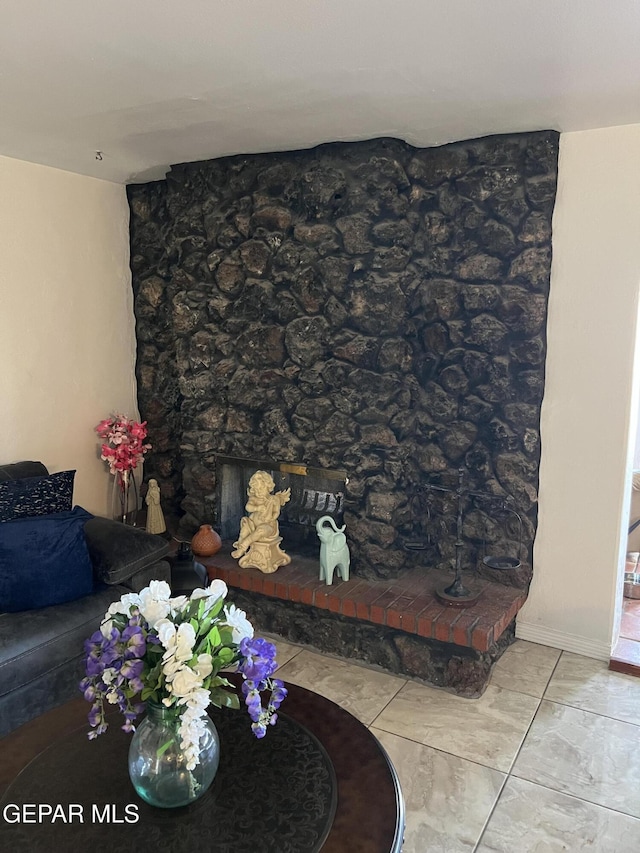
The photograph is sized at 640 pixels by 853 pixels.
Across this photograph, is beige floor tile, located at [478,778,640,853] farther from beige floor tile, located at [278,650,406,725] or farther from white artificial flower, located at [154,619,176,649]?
white artificial flower, located at [154,619,176,649]

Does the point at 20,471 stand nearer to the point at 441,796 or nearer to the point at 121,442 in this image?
the point at 121,442

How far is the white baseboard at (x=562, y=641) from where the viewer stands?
290cm

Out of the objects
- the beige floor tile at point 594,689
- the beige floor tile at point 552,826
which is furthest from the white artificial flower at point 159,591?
the beige floor tile at point 594,689

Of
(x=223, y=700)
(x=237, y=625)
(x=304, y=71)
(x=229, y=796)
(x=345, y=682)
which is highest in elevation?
(x=304, y=71)

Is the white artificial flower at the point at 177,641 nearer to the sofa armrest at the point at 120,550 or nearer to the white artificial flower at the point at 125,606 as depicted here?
the white artificial flower at the point at 125,606

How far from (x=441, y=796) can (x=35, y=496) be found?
6.27 ft

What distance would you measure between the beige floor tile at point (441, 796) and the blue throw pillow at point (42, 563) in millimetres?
1316

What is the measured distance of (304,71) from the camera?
6.64ft

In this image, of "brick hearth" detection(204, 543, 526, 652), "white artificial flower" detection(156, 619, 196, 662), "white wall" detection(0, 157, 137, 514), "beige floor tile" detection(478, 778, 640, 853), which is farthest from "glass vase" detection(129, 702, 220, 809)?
"white wall" detection(0, 157, 137, 514)

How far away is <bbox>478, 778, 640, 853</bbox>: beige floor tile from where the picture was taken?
1.86 metres

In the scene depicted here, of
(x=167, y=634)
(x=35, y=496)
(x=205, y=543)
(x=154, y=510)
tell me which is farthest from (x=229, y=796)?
(x=154, y=510)

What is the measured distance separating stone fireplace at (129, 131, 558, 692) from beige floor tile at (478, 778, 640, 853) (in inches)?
43.5

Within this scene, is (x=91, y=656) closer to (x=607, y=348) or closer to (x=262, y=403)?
(x=262, y=403)

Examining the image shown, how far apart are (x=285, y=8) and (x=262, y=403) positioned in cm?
195
